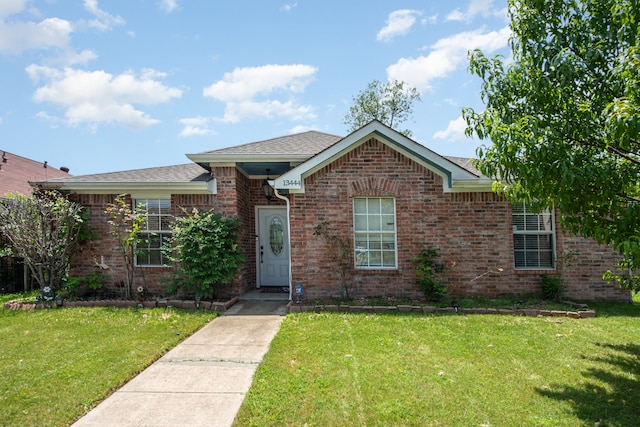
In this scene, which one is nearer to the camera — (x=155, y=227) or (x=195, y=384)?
(x=195, y=384)

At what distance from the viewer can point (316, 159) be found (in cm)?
816

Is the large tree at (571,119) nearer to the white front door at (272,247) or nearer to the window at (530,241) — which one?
the window at (530,241)

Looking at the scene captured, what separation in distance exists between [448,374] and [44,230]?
9165 mm

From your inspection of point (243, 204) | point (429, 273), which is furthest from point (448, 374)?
point (243, 204)

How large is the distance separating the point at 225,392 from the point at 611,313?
7621 millimetres

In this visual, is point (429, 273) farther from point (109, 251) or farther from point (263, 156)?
point (109, 251)

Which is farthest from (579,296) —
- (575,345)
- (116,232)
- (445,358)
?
(116,232)

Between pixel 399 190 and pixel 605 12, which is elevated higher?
pixel 605 12

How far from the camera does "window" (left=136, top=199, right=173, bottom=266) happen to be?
364 inches

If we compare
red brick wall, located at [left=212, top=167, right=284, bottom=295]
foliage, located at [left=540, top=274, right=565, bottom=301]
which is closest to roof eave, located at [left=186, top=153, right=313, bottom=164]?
red brick wall, located at [left=212, top=167, right=284, bottom=295]

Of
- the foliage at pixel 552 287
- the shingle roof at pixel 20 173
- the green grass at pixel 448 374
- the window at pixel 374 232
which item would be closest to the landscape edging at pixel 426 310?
the green grass at pixel 448 374

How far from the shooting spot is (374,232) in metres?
8.48

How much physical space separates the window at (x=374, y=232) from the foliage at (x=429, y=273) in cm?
64

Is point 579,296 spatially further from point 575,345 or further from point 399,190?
point 399,190
